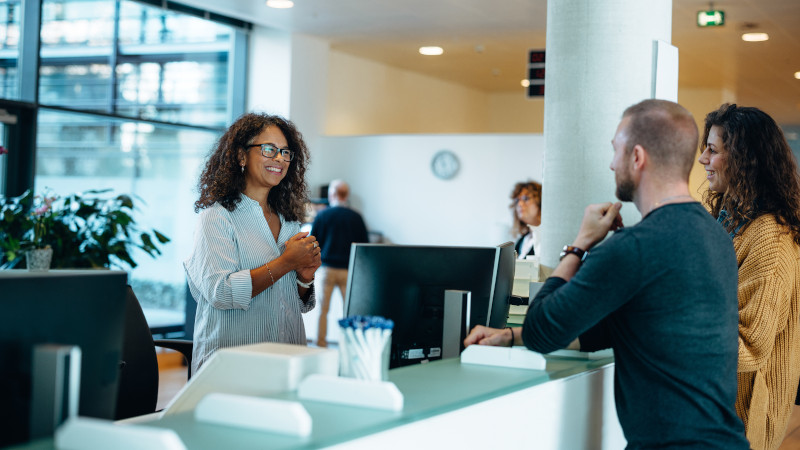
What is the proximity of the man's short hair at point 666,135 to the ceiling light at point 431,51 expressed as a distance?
7.95 m

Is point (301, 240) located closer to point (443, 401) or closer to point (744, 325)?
point (443, 401)

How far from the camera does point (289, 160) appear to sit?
286cm

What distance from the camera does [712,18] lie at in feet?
24.2

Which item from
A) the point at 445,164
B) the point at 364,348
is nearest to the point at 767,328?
the point at 364,348

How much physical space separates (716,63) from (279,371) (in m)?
9.48

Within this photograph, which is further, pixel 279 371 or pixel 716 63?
pixel 716 63

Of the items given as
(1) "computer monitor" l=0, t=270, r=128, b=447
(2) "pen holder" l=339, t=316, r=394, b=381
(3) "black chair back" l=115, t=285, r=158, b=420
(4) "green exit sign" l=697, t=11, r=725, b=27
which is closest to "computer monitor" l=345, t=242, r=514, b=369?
(2) "pen holder" l=339, t=316, r=394, b=381

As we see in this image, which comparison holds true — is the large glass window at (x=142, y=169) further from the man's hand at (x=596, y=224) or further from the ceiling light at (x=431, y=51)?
the man's hand at (x=596, y=224)

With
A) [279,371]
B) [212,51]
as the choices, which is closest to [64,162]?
[212,51]

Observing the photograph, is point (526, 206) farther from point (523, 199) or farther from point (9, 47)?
point (9, 47)

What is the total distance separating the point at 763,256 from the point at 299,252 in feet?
4.53

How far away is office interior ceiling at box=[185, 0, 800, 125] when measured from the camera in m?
7.58

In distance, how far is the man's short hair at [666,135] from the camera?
187 cm

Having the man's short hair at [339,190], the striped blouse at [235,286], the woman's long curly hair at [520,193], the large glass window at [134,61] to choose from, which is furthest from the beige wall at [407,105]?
the striped blouse at [235,286]
